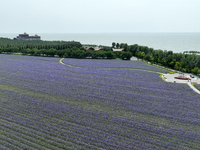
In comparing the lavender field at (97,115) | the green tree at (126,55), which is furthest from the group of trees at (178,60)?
the lavender field at (97,115)

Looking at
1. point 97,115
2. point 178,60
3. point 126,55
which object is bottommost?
point 97,115

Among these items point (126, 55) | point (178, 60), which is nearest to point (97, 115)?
point (178, 60)

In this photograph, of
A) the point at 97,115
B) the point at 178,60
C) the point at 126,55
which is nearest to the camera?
the point at 97,115

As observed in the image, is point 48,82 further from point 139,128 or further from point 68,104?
point 139,128

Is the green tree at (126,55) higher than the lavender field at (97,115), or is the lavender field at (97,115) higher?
the green tree at (126,55)

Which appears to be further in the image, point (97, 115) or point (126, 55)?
point (126, 55)

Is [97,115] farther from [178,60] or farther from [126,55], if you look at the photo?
[126,55]

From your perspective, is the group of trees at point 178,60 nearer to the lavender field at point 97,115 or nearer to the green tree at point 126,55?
the green tree at point 126,55

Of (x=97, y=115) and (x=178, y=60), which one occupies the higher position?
(x=178, y=60)

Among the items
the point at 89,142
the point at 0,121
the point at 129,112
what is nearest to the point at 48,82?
the point at 0,121
